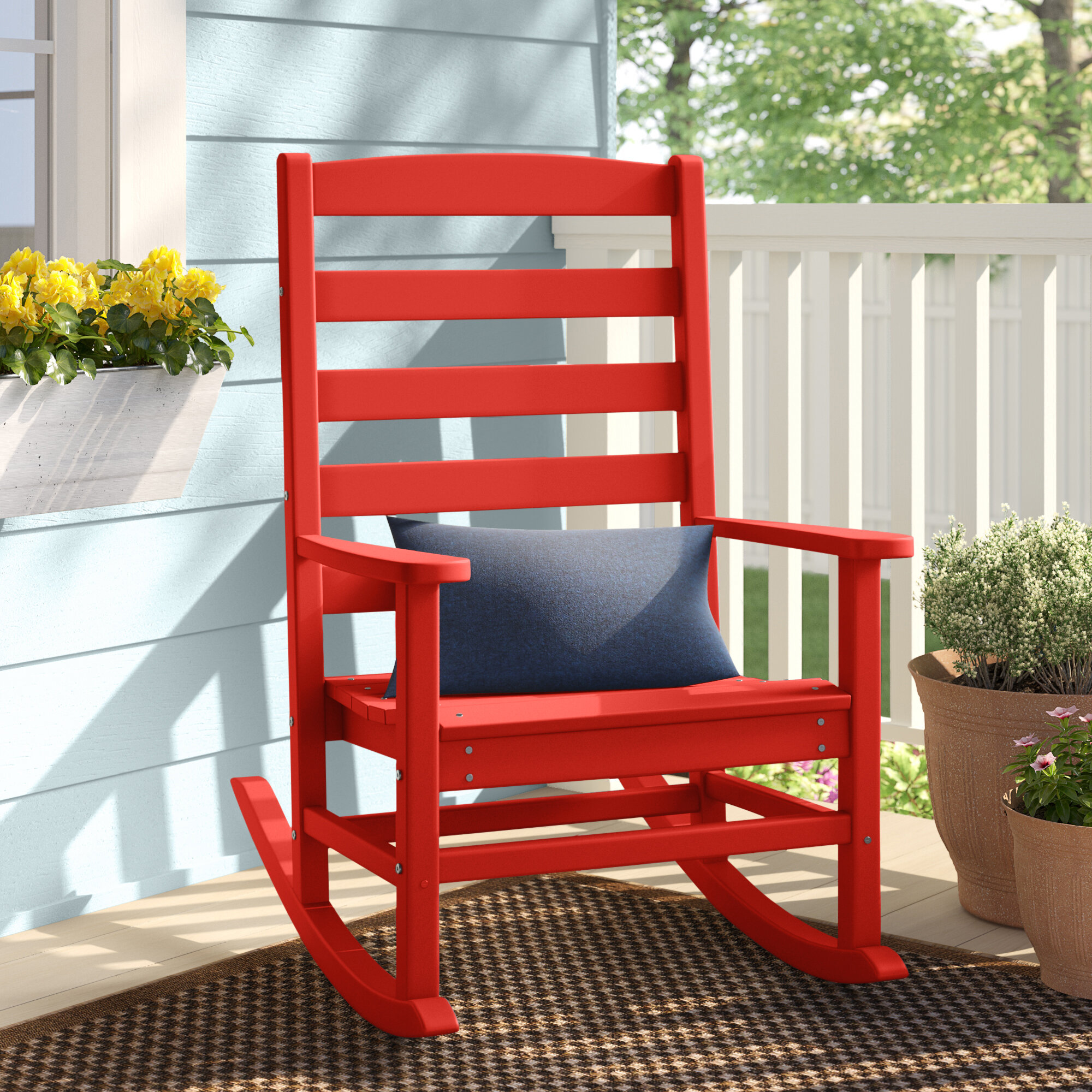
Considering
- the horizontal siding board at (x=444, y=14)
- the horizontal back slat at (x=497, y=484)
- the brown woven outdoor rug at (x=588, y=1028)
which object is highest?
the horizontal siding board at (x=444, y=14)

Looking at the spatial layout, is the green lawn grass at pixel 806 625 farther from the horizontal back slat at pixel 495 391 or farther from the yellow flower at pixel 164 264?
the yellow flower at pixel 164 264

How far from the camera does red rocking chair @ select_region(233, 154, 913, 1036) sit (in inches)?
70.7

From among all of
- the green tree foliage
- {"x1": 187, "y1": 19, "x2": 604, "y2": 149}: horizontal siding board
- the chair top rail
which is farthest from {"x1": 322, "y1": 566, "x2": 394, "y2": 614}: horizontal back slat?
the green tree foliage

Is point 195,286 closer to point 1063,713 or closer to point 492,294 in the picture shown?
point 492,294

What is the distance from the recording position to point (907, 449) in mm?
2594

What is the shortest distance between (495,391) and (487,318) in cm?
11

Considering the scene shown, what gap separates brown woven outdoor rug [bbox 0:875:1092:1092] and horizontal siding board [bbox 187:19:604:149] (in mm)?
1264

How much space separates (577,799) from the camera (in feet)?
6.97

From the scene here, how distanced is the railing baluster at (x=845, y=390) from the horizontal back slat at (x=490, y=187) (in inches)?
18.6

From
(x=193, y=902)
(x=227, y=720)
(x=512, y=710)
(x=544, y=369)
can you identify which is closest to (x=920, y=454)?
(x=544, y=369)

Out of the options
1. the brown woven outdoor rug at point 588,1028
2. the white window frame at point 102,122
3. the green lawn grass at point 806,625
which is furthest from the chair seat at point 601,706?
the green lawn grass at point 806,625

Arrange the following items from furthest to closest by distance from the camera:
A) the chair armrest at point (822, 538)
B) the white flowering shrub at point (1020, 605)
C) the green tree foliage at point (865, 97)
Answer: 1. the green tree foliage at point (865, 97)
2. the white flowering shrub at point (1020, 605)
3. the chair armrest at point (822, 538)

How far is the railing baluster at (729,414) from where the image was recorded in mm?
2807

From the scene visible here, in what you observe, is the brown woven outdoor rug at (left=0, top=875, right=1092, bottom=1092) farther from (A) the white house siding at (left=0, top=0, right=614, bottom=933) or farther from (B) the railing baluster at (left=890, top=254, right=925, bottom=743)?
(B) the railing baluster at (left=890, top=254, right=925, bottom=743)
